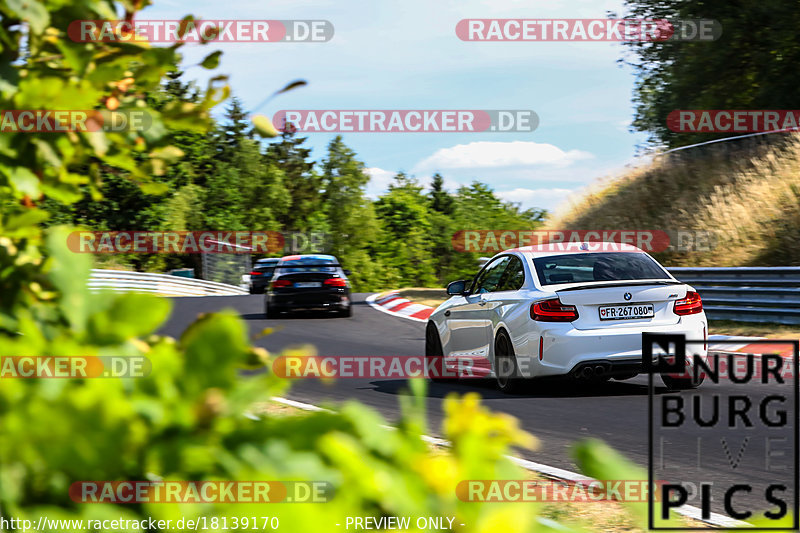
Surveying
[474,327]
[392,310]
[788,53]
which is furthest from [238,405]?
[788,53]

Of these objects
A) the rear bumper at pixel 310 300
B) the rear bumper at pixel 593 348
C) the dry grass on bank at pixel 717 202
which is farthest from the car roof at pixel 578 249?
the rear bumper at pixel 310 300

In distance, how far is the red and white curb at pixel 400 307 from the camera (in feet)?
71.7

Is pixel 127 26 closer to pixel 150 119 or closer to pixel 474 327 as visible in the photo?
pixel 150 119

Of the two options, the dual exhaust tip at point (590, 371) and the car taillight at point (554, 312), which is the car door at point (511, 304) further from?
the dual exhaust tip at point (590, 371)

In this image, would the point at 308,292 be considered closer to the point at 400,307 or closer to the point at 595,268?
the point at 400,307

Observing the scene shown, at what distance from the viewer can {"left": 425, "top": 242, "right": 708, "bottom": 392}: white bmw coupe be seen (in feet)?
30.4

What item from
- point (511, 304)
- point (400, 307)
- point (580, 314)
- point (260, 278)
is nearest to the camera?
point (580, 314)

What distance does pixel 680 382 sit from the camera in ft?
32.1

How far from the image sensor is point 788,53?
2448 cm

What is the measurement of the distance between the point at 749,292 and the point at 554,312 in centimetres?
838

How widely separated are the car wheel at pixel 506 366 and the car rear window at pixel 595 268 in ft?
2.54

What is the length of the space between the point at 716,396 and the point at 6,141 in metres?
8.90

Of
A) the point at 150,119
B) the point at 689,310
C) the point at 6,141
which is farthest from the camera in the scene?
the point at 689,310

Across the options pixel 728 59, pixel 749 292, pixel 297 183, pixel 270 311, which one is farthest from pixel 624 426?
pixel 297 183
